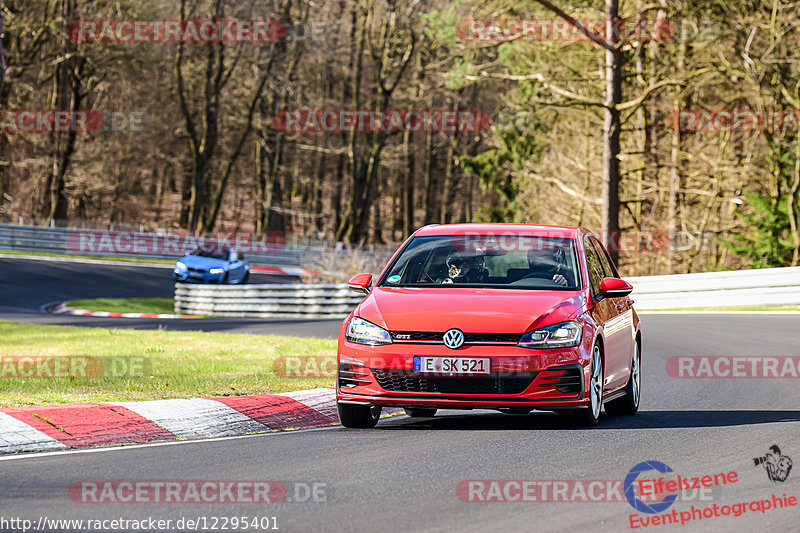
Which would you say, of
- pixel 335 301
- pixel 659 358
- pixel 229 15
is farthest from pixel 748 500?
pixel 229 15

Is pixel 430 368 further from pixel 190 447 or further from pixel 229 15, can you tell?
pixel 229 15

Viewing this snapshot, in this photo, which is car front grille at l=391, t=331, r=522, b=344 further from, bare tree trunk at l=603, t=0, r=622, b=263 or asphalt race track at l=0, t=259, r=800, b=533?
bare tree trunk at l=603, t=0, r=622, b=263

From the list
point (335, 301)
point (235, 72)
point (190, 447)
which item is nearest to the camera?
point (190, 447)

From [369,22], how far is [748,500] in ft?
173

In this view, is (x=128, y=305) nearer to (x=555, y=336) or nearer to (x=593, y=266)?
(x=593, y=266)

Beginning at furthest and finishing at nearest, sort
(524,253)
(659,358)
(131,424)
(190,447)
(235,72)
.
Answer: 1. (235,72)
2. (659,358)
3. (524,253)
4. (131,424)
5. (190,447)

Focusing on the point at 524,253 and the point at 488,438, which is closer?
the point at 488,438

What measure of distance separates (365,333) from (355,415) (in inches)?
30.1

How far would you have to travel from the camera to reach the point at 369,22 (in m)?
57.6

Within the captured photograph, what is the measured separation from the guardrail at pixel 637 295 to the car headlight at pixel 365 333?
18823 mm

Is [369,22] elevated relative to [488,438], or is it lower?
elevated

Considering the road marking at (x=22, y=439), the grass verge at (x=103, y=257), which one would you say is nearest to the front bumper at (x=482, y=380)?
the road marking at (x=22, y=439)

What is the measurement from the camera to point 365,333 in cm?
909

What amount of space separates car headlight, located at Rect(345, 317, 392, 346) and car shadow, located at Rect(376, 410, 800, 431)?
863mm
